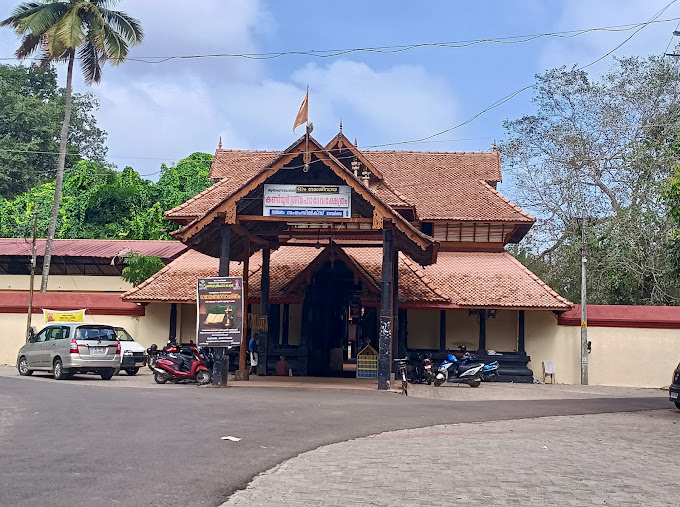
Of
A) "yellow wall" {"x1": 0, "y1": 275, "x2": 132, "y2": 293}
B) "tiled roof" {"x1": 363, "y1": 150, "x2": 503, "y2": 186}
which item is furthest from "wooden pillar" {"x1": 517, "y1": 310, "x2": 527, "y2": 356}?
"yellow wall" {"x1": 0, "y1": 275, "x2": 132, "y2": 293}

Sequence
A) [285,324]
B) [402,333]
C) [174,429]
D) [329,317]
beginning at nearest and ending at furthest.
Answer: [174,429] → [402,333] → [285,324] → [329,317]

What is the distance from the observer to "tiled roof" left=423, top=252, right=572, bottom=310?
82.6ft

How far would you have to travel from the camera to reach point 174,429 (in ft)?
37.4

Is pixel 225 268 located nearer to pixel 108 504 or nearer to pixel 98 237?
pixel 108 504

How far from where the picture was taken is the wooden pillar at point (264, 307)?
2323 cm

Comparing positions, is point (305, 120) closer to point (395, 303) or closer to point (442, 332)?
point (395, 303)

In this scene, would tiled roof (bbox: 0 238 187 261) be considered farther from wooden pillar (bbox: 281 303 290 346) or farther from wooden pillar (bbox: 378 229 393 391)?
wooden pillar (bbox: 378 229 393 391)

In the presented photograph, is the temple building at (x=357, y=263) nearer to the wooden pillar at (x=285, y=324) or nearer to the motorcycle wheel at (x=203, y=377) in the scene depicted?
the wooden pillar at (x=285, y=324)

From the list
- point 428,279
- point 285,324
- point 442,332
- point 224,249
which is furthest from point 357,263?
point 224,249

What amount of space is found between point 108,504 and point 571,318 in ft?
69.3

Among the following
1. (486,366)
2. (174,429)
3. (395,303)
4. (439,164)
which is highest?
(439,164)

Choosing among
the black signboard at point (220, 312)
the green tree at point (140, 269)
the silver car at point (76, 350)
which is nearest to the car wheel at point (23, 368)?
the silver car at point (76, 350)

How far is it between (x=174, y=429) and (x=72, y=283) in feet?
89.6

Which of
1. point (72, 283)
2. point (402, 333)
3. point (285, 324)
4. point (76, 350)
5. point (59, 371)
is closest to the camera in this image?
point (76, 350)
